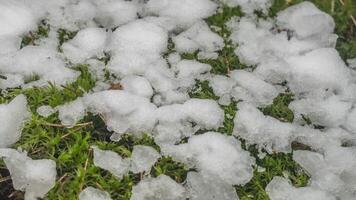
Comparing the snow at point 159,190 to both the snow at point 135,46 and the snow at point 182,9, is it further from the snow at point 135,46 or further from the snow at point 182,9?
the snow at point 182,9

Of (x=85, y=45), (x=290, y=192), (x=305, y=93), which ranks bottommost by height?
(x=290, y=192)

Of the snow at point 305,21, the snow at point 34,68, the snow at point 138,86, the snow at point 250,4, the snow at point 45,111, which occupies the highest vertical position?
the snow at point 250,4

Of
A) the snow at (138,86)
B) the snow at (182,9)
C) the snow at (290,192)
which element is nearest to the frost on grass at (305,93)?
the snow at (290,192)

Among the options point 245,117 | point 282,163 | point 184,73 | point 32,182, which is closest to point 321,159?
point 282,163

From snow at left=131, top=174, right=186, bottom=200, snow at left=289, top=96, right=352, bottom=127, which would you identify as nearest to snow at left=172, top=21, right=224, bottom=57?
snow at left=289, top=96, right=352, bottom=127

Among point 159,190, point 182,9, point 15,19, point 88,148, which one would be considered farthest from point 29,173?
point 182,9

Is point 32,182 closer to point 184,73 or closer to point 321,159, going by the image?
point 184,73

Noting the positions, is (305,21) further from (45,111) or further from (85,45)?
(45,111)
